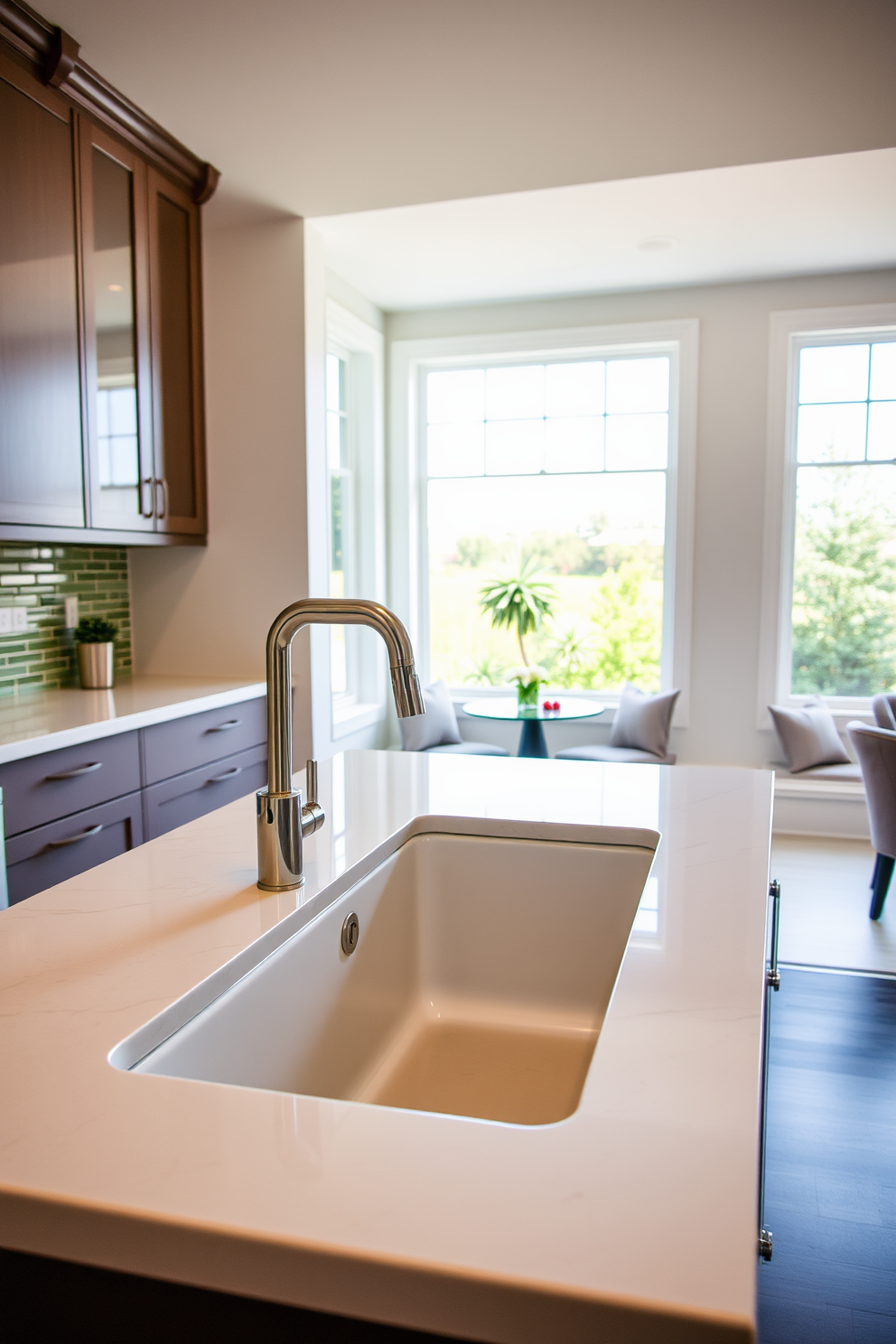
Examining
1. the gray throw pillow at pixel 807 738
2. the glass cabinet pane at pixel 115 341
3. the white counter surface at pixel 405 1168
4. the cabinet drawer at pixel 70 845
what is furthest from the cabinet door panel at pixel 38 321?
the gray throw pillow at pixel 807 738

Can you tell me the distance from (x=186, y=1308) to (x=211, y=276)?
381 cm

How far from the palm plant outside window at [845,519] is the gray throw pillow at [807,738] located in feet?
1.11

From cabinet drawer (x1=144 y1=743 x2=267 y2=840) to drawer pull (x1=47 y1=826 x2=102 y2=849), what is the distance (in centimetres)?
22

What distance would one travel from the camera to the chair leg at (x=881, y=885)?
3.52 metres

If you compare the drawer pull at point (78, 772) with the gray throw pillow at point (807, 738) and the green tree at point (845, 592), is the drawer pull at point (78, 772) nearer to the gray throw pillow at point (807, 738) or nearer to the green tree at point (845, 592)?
the gray throw pillow at point (807, 738)

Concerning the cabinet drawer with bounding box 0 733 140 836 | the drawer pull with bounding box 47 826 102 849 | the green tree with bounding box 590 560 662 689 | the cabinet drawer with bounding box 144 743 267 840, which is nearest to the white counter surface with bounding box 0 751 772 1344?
the cabinet drawer with bounding box 0 733 140 836

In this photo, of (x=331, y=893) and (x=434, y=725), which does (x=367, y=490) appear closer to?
(x=434, y=725)

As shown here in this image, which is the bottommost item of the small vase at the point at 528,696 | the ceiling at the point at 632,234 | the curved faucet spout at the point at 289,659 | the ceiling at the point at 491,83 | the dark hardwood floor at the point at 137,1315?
the small vase at the point at 528,696

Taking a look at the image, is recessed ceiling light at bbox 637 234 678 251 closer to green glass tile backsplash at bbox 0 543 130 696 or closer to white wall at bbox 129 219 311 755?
white wall at bbox 129 219 311 755

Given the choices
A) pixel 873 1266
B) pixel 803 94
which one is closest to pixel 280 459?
pixel 803 94

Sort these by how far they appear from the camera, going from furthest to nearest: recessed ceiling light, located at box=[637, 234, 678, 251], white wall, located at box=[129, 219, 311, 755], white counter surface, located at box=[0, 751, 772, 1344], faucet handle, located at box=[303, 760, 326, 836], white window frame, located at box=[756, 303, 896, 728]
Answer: white window frame, located at box=[756, 303, 896, 728], recessed ceiling light, located at box=[637, 234, 678, 251], white wall, located at box=[129, 219, 311, 755], faucet handle, located at box=[303, 760, 326, 836], white counter surface, located at box=[0, 751, 772, 1344]

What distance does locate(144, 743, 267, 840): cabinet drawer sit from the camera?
9.23 ft

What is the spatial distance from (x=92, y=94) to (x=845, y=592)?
13.0ft

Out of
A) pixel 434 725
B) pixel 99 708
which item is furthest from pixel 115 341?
pixel 434 725
